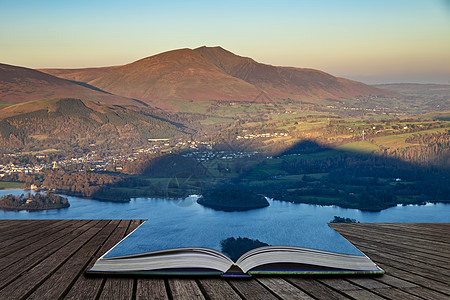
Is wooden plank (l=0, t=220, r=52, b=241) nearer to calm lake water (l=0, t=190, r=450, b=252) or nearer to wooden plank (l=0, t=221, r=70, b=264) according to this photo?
wooden plank (l=0, t=221, r=70, b=264)

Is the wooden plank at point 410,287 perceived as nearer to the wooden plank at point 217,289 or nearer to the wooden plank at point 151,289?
the wooden plank at point 217,289

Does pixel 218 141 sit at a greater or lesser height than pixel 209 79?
lesser

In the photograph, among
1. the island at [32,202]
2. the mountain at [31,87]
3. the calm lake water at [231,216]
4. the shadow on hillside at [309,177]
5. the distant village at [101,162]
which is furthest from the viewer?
the mountain at [31,87]

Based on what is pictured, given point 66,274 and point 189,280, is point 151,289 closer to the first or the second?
point 189,280

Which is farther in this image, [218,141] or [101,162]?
[218,141]

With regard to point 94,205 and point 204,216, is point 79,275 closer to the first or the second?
point 204,216

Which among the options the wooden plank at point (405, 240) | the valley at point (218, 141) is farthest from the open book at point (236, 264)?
the valley at point (218, 141)

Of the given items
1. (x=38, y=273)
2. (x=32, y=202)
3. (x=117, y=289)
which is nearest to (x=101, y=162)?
(x=32, y=202)
